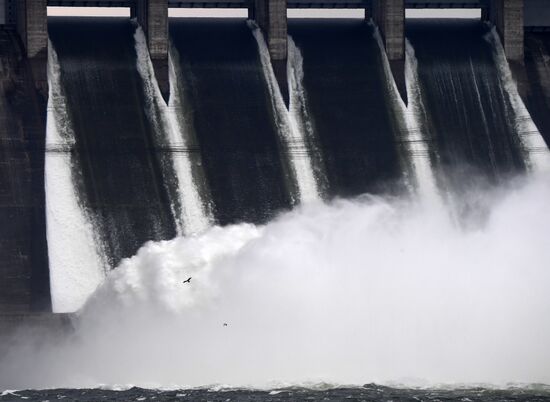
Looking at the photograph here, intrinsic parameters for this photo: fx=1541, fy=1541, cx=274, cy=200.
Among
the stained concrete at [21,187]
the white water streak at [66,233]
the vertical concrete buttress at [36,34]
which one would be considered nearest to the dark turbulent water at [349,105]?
the white water streak at [66,233]

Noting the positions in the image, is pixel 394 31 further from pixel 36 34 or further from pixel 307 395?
pixel 307 395

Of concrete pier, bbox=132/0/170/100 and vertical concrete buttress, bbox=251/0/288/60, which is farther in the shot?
vertical concrete buttress, bbox=251/0/288/60

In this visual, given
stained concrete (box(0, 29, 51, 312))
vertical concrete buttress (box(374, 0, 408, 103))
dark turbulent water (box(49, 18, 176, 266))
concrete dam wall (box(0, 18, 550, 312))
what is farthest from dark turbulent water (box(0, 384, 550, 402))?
vertical concrete buttress (box(374, 0, 408, 103))

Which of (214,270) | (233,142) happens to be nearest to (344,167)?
(233,142)

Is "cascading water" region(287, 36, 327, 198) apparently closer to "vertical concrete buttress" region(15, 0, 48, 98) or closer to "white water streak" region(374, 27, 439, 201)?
"white water streak" region(374, 27, 439, 201)

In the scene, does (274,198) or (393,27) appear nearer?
(274,198)

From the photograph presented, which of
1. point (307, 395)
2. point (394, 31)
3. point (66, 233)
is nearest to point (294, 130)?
point (394, 31)

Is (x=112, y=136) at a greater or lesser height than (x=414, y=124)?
lesser

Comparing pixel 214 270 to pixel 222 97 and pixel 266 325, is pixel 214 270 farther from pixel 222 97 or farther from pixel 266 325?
pixel 222 97
